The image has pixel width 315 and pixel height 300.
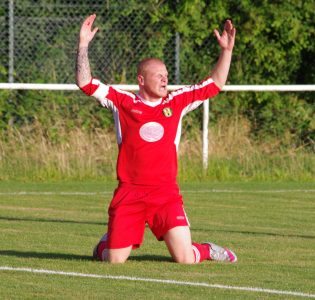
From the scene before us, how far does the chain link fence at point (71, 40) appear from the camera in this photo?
70.6ft

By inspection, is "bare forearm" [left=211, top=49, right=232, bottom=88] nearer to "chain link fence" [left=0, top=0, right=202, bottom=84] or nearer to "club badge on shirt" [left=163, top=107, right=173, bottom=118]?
"club badge on shirt" [left=163, top=107, right=173, bottom=118]

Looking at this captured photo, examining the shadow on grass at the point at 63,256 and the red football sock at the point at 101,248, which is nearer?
the red football sock at the point at 101,248

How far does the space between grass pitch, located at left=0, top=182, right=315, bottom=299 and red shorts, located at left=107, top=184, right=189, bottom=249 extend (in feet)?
0.75

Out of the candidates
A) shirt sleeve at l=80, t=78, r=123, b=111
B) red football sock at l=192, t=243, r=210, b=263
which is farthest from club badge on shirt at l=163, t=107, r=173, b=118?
red football sock at l=192, t=243, r=210, b=263

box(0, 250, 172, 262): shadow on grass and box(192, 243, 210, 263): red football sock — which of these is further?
box(0, 250, 172, 262): shadow on grass

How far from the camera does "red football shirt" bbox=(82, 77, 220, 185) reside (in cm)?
1041

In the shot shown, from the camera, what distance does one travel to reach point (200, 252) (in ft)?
34.2

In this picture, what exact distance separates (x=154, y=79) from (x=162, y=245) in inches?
79.6

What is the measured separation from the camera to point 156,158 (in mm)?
10398

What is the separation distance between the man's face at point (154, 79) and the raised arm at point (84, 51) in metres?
0.42

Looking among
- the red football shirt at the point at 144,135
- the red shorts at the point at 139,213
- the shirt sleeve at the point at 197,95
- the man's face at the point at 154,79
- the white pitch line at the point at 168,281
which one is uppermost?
the man's face at the point at 154,79

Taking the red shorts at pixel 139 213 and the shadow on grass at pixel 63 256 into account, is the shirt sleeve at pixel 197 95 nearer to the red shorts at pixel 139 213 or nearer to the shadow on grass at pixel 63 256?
the red shorts at pixel 139 213

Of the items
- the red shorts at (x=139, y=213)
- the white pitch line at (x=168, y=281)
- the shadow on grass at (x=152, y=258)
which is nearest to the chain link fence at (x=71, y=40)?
the shadow on grass at (x=152, y=258)

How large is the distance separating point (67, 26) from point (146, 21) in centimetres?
151
